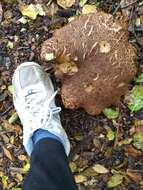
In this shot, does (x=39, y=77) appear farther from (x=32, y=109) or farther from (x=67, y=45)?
(x=67, y=45)

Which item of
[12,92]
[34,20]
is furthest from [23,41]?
[12,92]

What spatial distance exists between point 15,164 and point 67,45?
842mm

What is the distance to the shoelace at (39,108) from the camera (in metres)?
2.48

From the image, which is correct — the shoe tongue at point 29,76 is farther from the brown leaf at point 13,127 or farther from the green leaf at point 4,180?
the green leaf at point 4,180

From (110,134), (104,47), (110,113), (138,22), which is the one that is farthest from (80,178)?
(138,22)

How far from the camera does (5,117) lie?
2.69 metres

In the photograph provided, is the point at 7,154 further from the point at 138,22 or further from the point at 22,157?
the point at 138,22

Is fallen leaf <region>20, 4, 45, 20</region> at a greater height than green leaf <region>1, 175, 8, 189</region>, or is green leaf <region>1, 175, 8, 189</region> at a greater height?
fallen leaf <region>20, 4, 45, 20</region>

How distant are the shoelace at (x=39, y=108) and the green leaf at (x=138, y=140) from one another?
46 cm

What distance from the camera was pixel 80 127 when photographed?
2.60m

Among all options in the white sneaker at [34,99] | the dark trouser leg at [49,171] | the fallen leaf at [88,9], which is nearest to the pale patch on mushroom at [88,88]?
the white sneaker at [34,99]

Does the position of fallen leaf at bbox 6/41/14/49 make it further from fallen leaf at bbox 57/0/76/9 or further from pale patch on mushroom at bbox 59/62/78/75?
pale patch on mushroom at bbox 59/62/78/75

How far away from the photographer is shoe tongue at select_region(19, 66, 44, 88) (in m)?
2.55

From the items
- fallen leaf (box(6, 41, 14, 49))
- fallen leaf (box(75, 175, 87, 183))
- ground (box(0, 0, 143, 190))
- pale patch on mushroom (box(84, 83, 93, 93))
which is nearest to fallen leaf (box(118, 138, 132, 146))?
ground (box(0, 0, 143, 190))
